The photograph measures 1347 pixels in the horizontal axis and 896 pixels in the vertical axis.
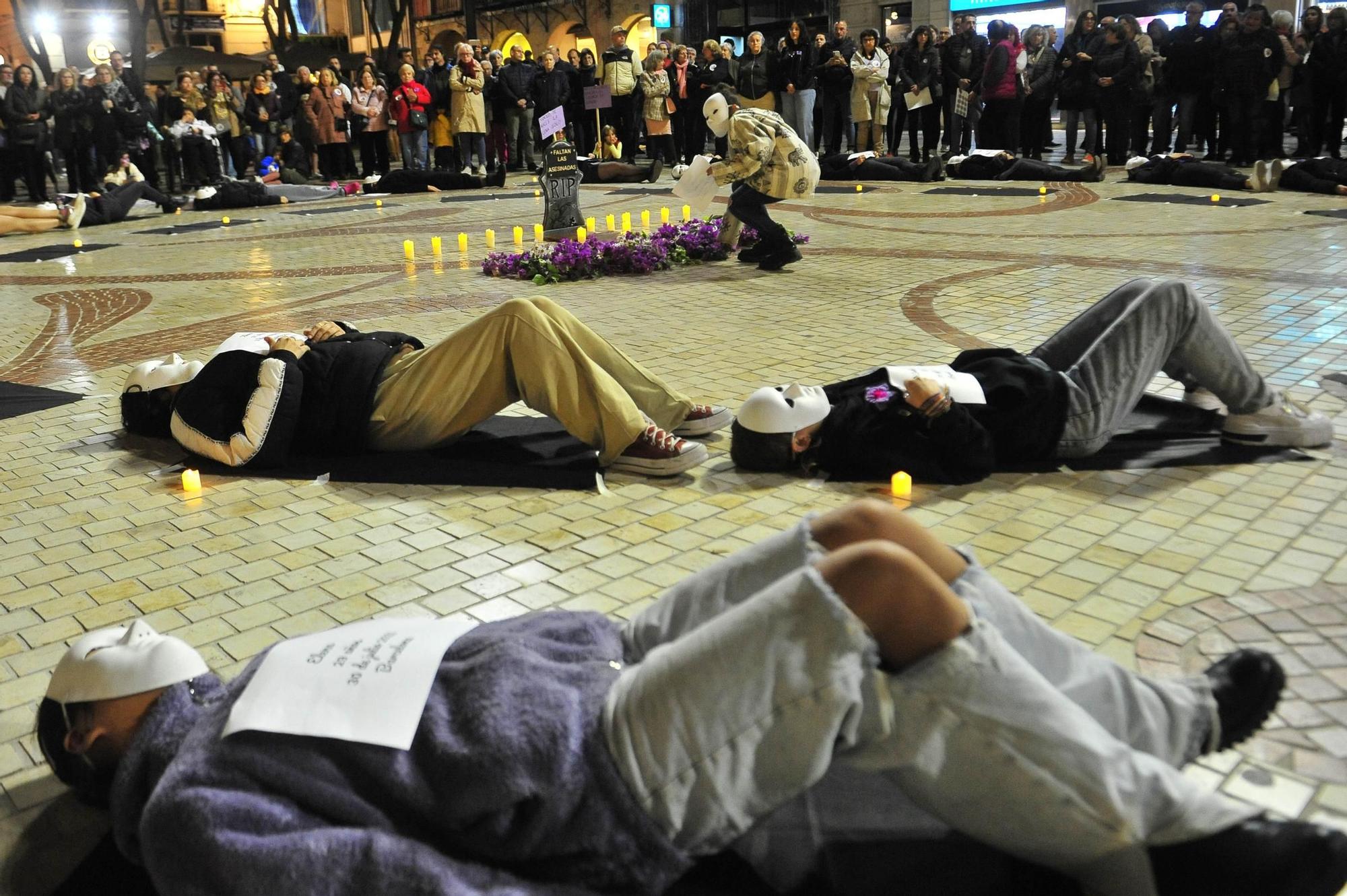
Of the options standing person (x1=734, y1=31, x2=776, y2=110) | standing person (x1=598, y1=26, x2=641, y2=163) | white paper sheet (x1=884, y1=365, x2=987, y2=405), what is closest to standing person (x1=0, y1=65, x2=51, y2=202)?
standing person (x1=598, y1=26, x2=641, y2=163)

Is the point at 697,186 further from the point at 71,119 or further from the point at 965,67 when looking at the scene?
the point at 71,119

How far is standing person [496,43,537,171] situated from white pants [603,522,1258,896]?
18697mm

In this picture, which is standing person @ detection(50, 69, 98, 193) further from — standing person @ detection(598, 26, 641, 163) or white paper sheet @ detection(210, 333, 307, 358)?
white paper sheet @ detection(210, 333, 307, 358)

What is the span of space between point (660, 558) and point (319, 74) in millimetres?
18070

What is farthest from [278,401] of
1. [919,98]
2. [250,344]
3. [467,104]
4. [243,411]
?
[467,104]

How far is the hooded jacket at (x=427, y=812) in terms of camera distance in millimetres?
1746

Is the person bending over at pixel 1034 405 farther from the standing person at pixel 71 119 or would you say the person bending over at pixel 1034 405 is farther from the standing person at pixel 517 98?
the standing person at pixel 71 119

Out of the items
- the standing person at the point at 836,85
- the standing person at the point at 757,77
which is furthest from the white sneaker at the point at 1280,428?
the standing person at the point at 757,77

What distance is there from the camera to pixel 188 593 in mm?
3498

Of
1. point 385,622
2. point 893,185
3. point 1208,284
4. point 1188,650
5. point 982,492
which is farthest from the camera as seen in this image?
point 893,185

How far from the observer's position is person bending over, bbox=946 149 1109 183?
46.9 feet

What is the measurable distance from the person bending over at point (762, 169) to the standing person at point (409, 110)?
10697 mm

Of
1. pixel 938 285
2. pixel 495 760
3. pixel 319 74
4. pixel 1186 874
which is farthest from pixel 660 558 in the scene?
pixel 319 74

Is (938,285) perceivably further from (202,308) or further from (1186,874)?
(1186,874)
